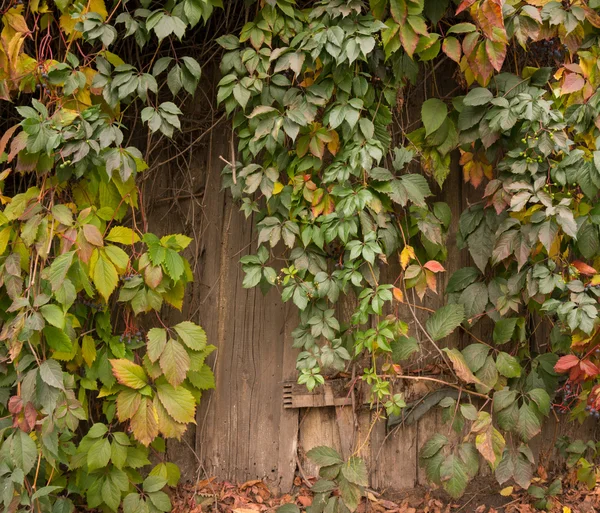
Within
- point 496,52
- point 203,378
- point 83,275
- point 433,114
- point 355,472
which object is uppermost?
point 496,52

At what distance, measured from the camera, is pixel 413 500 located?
2963 millimetres

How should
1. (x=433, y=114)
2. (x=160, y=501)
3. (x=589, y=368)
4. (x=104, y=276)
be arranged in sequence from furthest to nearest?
(x=160, y=501), (x=433, y=114), (x=104, y=276), (x=589, y=368)

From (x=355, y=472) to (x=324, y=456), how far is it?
0.45ft

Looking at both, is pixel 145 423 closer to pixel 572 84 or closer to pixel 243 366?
pixel 243 366

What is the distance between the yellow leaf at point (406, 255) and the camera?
265 cm

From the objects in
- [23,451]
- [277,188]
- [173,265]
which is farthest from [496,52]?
[23,451]

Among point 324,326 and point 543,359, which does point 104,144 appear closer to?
point 324,326

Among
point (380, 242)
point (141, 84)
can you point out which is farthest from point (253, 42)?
point (380, 242)

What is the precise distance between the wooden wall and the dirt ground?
54 mm

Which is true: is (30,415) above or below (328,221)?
below

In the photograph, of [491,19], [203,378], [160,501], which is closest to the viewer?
[491,19]

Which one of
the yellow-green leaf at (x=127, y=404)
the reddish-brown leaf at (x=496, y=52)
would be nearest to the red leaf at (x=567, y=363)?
the reddish-brown leaf at (x=496, y=52)

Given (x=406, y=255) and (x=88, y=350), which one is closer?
(x=406, y=255)

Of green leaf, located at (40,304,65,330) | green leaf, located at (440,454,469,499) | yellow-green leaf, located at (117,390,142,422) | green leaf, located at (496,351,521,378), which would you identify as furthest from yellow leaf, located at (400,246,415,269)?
green leaf, located at (40,304,65,330)
